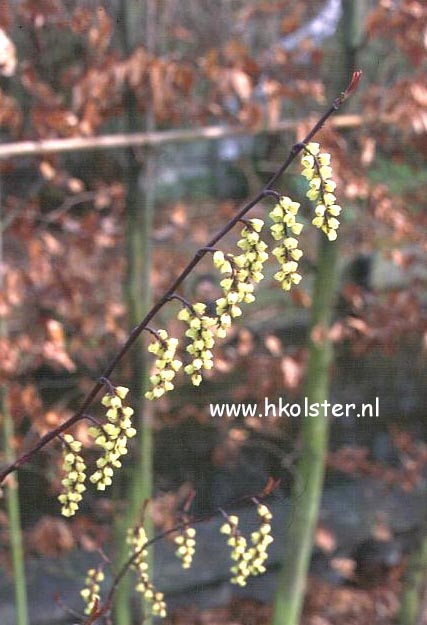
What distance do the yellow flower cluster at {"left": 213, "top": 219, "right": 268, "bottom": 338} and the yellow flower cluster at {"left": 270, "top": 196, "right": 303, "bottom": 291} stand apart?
1cm

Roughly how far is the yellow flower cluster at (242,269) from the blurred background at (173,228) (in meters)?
0.88

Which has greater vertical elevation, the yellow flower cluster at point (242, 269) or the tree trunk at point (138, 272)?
the tree trunk at point (138, 272)

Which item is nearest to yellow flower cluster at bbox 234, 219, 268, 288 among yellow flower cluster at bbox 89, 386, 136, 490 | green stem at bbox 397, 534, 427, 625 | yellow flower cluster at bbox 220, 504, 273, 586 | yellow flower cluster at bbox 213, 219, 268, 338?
yellow flower cluster at bbox 213, 219, 268, 338

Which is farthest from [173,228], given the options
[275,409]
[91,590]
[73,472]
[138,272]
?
[73,472]

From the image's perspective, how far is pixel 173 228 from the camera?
242 cm

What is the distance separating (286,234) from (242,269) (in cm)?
4

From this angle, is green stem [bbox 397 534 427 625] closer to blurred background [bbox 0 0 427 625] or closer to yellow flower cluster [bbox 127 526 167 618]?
blurred background [bbox 0 0 427 625]

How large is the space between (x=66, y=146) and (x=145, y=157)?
251 millimetres

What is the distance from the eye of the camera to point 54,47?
2.20 m

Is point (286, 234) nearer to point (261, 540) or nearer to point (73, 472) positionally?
point (73, 472)

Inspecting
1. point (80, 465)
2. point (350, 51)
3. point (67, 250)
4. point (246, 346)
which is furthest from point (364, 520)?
Result: point (80, 465)

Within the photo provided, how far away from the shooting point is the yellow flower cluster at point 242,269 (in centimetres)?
55

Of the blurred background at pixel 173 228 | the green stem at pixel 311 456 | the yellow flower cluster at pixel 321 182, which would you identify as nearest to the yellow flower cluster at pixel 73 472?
the yellow flower cluster at pixel 321 182

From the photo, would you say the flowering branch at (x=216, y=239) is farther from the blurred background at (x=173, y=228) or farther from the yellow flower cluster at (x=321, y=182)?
the blurred background at (x=173, y=228)
